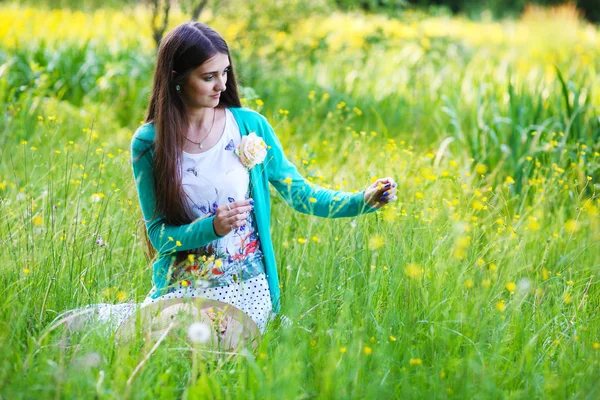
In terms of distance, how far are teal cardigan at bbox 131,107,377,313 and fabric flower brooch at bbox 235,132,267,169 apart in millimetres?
A: 74

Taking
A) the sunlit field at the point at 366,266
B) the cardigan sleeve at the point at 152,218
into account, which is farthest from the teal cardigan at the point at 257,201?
the sunlit field at the point at 366,266

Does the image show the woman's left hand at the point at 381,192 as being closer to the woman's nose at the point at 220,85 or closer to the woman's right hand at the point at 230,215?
the woman's right hand at the point at 230,215

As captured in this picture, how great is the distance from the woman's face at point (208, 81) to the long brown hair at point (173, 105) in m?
0.02

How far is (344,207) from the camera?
2836 mm

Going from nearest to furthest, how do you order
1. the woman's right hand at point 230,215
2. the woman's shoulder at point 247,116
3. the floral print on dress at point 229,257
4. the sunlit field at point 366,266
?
1. the sunlit field at point 366,266
2. the woman's right hand at point 230,215
3. the floral print on dress at point 229,257
4. the woman's shoulder at point 247,116

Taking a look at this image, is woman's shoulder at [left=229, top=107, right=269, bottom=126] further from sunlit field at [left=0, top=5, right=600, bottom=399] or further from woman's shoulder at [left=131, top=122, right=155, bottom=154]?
sunlit field at [left=0, top=5, right=600, bottom=399]

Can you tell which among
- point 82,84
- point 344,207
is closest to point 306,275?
point 344,207

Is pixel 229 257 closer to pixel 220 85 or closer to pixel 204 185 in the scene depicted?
pixel 204 185

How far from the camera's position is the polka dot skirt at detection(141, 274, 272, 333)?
107 inches

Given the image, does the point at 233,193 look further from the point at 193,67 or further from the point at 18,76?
the point at 18,76

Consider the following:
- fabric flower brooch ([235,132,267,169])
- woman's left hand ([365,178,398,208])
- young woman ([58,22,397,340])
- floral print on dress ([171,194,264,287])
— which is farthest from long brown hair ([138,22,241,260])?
woman's left hand ([365,178,398,208])

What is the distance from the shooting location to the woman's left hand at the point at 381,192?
2.66m

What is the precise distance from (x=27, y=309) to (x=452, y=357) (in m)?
1.45

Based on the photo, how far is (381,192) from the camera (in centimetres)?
268
